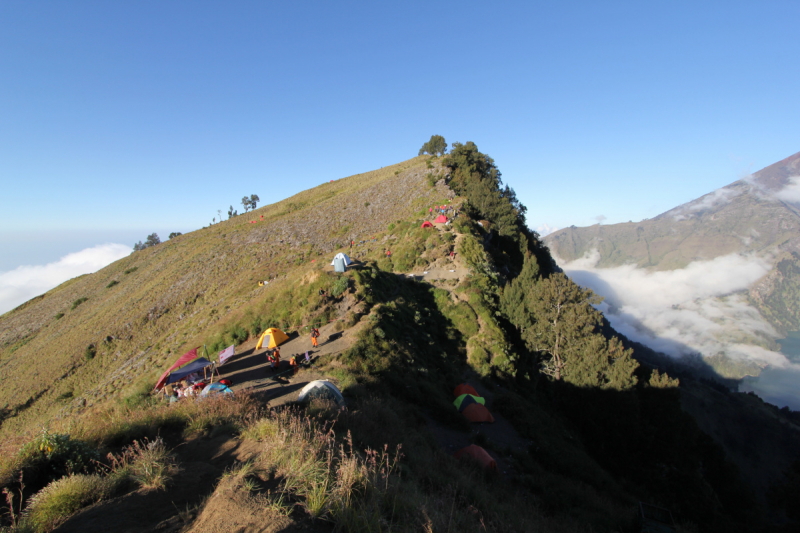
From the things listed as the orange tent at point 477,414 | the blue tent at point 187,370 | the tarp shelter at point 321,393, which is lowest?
the orange tent at point 477,414

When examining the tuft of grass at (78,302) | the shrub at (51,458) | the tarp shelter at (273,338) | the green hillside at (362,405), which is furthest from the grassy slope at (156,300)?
the shrub at (51,458)

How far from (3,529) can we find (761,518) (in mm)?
33091

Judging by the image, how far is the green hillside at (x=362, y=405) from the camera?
15.2 ft

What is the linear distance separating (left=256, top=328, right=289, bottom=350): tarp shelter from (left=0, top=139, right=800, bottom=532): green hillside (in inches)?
31.4

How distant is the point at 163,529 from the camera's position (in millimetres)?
3949

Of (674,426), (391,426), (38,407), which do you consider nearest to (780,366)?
(674,426)

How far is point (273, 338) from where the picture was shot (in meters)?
15.8

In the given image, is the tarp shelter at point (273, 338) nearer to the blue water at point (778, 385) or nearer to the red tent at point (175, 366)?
the red tent at point (175, 366)

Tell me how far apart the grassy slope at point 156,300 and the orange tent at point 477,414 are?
15855 millimetres

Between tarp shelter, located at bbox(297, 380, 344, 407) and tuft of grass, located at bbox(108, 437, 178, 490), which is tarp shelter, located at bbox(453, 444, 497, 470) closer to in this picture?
tarp shelter, located at bbox(297, 380, 344, 407)

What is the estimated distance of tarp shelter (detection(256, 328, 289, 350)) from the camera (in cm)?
1580

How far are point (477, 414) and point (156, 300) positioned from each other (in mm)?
38479

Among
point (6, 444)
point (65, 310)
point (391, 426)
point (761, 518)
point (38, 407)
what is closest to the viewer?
point (6, 444)

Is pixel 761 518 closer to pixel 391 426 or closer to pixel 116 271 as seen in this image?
pixel 391 426
